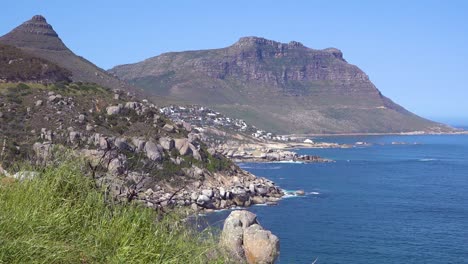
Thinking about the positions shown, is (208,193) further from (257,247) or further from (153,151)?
(257,247)

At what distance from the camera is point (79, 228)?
20.5ft

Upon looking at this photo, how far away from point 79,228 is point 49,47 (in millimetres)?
133422

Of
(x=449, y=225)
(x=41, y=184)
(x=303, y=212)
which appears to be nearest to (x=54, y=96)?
(x=303, y=212)

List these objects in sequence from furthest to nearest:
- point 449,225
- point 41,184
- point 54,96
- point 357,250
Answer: point 54,96
point 449,225
point 357,250
point 41,184

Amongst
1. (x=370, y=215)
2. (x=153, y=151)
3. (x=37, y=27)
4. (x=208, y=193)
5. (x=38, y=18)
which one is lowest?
(x=370, y=215)

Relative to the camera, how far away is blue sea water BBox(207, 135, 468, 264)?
41.9 m

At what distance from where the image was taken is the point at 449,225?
52562 mm

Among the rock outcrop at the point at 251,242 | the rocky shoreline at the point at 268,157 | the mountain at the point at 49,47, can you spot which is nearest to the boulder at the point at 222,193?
the rock outcrop at the point at 251,242

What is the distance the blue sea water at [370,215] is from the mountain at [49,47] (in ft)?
135

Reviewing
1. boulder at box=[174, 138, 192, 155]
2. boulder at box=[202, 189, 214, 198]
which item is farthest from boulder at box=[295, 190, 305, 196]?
boulder at box=[202, 189, 214, 198]

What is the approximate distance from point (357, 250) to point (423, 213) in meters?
19.4

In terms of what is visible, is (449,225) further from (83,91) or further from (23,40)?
(23,40)

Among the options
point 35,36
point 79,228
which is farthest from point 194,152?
point 35,36

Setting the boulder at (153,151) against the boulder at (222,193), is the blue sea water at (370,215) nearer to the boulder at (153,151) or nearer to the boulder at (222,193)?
the boulder at (222,193)
